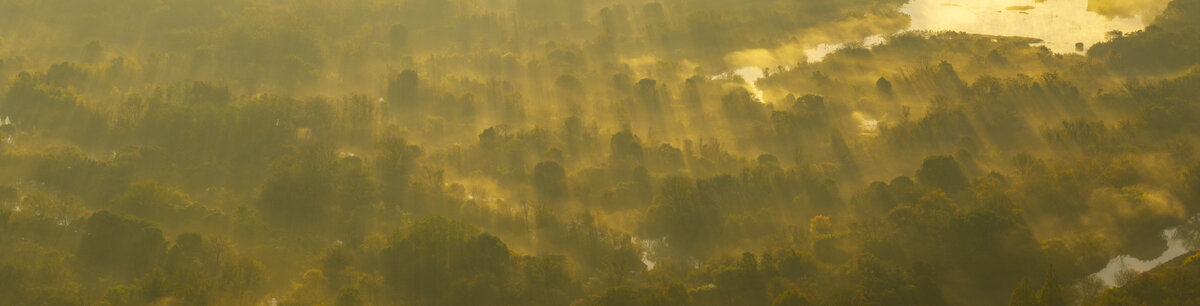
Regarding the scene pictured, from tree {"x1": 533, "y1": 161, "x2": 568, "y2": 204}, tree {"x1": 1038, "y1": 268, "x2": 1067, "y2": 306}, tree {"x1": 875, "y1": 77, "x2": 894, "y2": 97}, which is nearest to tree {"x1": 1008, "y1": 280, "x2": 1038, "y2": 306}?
tree {"x1": 1038, "y1": 268, "x2": 1067, "y2": 306}

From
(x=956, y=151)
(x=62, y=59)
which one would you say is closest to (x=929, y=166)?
(x=956, y=151)

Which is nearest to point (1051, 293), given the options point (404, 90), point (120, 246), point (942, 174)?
point (942, 174)

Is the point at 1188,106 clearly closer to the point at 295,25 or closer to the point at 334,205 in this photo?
the point at 334,205

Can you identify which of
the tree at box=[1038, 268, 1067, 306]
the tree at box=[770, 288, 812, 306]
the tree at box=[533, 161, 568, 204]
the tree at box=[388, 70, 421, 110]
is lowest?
the tree at box=[388, 70, 421, 110]

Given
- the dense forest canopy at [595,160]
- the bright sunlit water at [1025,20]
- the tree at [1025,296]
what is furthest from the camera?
the bright sunlit water at [1025,20]

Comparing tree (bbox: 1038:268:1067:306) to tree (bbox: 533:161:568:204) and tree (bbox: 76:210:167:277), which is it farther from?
tree (bbox: 76:210:167:277)

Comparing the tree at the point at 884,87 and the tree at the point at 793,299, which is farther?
the tree at the point at 884,87

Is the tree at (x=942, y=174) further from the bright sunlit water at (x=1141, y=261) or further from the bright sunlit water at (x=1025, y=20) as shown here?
the bright sunlit water at (x=1025, y=20)

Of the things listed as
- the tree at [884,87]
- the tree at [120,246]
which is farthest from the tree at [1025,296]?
the tree at [120,246]
